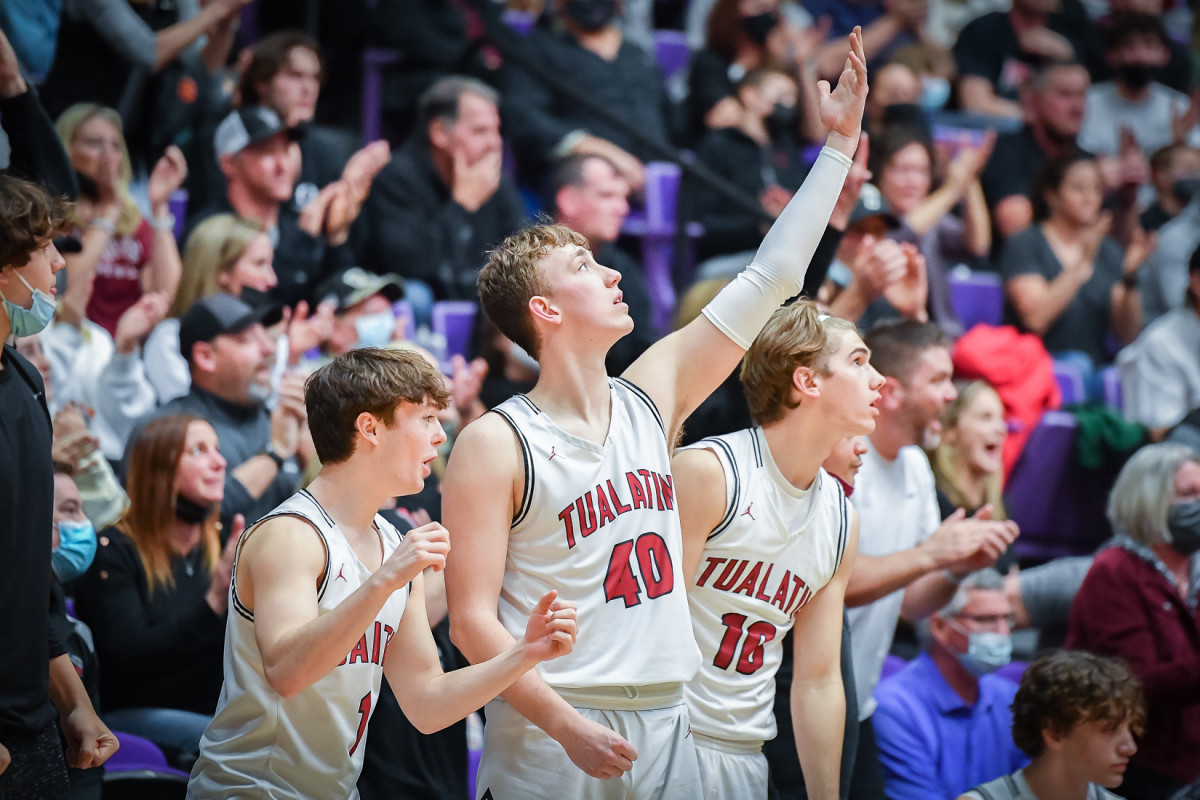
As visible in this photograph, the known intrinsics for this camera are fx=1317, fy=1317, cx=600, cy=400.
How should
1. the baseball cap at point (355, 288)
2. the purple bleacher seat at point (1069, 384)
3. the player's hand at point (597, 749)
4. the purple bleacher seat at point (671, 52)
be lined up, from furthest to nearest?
the purple bleacher seat at point (671, 52), the purple bleacher seat at point (1069, 384), the baseball cap at point (355, 288), the player's hand at point (597, 749)

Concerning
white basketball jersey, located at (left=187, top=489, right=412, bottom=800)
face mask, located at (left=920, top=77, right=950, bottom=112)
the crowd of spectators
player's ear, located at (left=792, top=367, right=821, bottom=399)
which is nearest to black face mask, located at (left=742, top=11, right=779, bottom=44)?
the crowd of spectators

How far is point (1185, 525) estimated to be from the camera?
189 inches

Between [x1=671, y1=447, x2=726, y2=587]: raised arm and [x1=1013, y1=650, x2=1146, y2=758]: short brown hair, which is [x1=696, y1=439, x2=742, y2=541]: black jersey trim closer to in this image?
[x1=671, y1=447, x2=726, y2=587]: raised arm

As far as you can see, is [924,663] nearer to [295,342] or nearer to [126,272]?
[295,342]

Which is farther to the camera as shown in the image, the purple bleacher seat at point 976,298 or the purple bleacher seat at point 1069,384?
the purple bleacher seat at point 976,298

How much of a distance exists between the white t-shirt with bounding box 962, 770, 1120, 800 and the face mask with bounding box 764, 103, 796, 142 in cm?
471

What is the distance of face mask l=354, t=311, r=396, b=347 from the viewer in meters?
5.41

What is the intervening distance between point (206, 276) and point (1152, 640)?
391 cm

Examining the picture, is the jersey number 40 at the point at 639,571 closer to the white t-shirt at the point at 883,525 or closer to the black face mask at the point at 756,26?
the white t-shirt at the point at 883,525

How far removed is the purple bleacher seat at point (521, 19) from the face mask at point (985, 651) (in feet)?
15.8

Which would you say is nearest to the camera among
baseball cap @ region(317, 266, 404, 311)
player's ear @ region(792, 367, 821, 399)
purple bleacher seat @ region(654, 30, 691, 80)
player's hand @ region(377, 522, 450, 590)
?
player's hand @ region(377, 522, 450, 590)

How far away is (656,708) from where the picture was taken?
2871 millimetres

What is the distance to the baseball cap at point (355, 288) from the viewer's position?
549 cm

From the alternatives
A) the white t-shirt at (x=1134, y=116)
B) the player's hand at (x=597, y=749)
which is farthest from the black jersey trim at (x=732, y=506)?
the white t-shirt at (x=1134, y=116)
